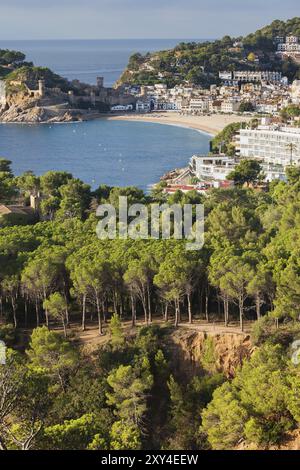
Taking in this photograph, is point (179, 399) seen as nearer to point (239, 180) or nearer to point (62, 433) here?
point (62, 433)

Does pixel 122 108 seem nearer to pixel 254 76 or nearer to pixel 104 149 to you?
pixel 254 76

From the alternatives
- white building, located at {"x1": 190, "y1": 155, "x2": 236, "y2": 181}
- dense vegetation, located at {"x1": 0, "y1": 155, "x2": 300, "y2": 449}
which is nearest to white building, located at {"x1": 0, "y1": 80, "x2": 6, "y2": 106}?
white building, located at {"x1": 190, "y1": 155, "x2": 236, "y2": 181}

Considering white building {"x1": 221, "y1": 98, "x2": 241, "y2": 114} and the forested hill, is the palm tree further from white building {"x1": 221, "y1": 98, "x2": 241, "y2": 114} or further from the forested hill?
the forested hill

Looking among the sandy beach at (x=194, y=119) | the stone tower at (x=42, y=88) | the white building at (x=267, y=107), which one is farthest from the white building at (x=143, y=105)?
the white building at (x=267, y=107)

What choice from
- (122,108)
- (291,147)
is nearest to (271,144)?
(291,147)

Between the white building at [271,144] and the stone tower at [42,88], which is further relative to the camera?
the stone tower at [42,88]

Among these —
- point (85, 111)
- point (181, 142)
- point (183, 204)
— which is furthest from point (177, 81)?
point (183, 204)

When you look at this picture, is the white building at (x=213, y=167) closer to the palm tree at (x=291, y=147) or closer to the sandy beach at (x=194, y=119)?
the palm tree at (x=291, y=147)
